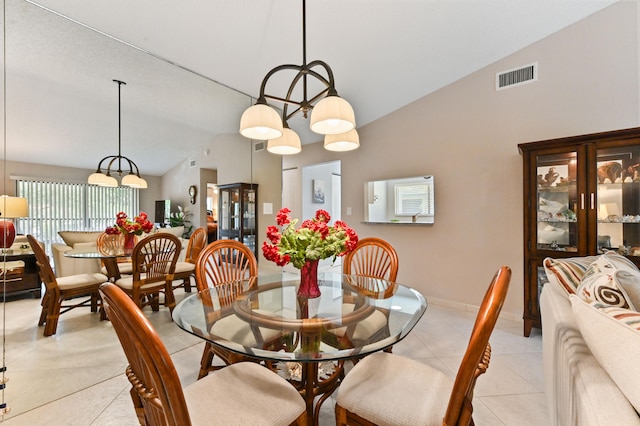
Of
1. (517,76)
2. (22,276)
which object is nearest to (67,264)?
(22,276)

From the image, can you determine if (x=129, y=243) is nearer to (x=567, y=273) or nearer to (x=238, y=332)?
(x=238, y=332)

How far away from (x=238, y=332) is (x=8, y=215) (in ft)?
6.38

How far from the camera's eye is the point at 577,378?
2.74 ft

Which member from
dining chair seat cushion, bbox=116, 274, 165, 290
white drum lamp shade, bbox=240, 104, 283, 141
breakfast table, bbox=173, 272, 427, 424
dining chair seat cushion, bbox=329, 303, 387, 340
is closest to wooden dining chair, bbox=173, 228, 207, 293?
dining chair seat cushion, bbox=116, 274, 165, 290

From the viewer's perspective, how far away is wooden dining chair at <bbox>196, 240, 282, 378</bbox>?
1169mm

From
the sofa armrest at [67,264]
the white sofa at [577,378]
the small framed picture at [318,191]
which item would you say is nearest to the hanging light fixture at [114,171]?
the sofa armrest at [67,264]

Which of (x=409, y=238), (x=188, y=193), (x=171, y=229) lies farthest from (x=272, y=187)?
(x=409, y=238)

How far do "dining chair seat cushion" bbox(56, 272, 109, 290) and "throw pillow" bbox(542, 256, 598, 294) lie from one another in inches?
123

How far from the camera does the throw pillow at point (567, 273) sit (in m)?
1.43

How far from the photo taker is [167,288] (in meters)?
2.53

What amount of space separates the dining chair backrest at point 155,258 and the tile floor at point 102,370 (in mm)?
528

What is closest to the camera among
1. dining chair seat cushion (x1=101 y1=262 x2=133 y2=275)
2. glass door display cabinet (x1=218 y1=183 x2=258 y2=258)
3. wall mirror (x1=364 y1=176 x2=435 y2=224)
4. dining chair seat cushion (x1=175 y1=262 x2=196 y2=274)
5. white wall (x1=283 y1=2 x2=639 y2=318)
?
dining chair seat cushion (x1=101 y1=262 x2=133 y2=275)

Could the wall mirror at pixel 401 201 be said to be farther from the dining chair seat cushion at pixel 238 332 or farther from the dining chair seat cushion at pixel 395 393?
the dining chair seat cushion at pixel 238 332

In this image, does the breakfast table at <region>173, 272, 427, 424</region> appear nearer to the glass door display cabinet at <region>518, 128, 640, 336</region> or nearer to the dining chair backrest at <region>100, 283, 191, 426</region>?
the dining chair backrest at <region>100, 283, 191, 426</region>
